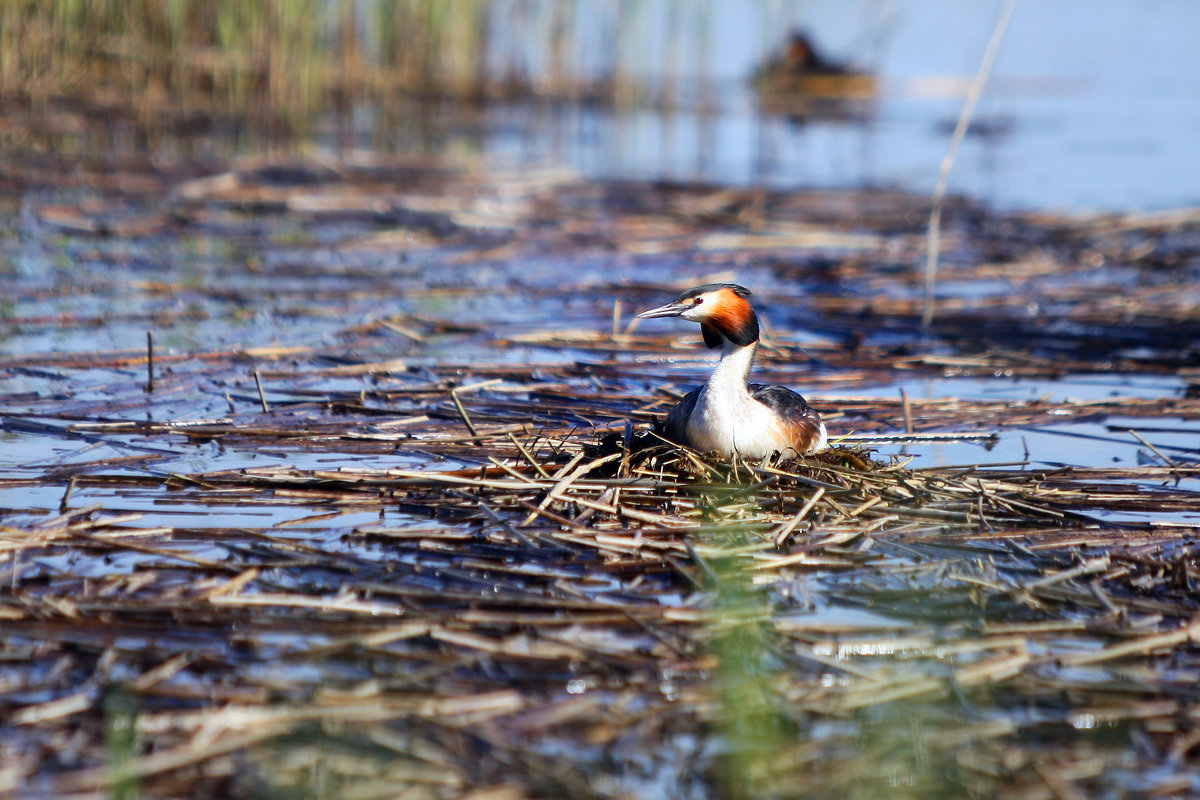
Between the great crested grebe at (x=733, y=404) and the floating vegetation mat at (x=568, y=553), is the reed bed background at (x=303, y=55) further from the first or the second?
the great crested grebe at (x=733, y=404)

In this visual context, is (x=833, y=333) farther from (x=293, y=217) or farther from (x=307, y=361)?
(x=293, y=217)

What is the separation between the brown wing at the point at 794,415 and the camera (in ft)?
15.3

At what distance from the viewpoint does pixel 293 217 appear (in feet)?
33.1

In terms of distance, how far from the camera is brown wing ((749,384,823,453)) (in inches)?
183

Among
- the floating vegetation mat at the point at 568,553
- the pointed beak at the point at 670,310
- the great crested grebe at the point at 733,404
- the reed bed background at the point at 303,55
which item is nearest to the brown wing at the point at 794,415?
the great crested grebe at the point at 733,404

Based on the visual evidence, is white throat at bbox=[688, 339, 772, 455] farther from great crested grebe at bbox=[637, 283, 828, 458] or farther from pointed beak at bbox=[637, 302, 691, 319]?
pointed beak at bbox=[637, 302, 691, 319]

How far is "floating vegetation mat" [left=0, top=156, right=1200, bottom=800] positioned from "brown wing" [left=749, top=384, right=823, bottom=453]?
0.13 m

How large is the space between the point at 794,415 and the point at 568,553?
127 centimetres

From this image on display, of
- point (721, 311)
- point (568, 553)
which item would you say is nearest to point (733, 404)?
point (721, 311)

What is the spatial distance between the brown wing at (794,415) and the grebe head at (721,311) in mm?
209

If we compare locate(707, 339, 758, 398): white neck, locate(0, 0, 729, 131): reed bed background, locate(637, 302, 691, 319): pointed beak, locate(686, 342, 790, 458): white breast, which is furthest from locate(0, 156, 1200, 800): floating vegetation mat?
locate(0, 0, 729, 131): reed bed background

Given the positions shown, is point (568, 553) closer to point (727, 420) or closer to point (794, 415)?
point (727, 420)

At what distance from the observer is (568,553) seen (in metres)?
3.79

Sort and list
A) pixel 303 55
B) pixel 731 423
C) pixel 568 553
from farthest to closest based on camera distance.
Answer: pixel 303 55 → pixel 731 423 → pixel 568 553
